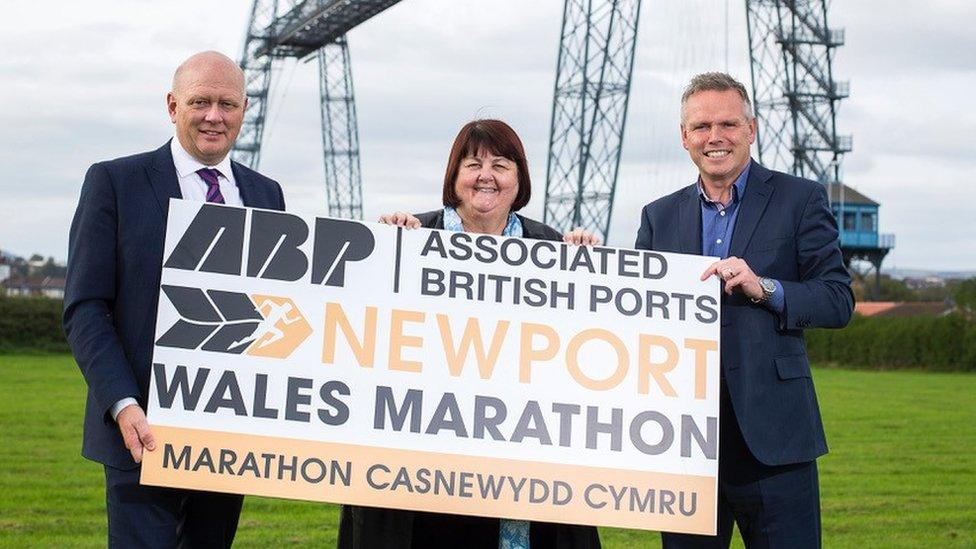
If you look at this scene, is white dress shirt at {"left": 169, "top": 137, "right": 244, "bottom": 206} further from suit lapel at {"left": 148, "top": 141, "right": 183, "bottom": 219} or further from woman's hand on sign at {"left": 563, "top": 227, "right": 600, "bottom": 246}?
woman's hand on sign at {"left": 563, "top": 227, "right": 600, "bottom": 246}

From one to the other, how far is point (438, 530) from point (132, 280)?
1.21 meters

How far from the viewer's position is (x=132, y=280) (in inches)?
141

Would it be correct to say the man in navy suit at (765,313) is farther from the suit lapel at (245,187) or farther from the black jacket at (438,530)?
the suit lapel at (245,187)

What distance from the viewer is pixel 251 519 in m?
8.14

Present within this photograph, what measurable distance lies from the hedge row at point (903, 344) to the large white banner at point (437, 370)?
94.8 feet

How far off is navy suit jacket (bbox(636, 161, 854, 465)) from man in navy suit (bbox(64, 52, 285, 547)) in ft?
5.13

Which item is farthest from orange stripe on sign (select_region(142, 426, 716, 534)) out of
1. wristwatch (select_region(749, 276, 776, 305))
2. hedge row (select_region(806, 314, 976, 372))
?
hedge row (select_region(806, 314, 976, 372))

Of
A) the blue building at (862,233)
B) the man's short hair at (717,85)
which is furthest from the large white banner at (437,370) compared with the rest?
the blue building at (862,233)

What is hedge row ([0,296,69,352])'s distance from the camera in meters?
Answer: 33.8

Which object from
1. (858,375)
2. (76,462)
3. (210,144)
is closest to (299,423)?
(210,144)

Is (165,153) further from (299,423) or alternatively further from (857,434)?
(857,434)

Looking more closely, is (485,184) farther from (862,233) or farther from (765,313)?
(862,233)

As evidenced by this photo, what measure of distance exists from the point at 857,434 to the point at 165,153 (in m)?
12.0

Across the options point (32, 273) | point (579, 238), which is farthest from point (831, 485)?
point (32, 273)
